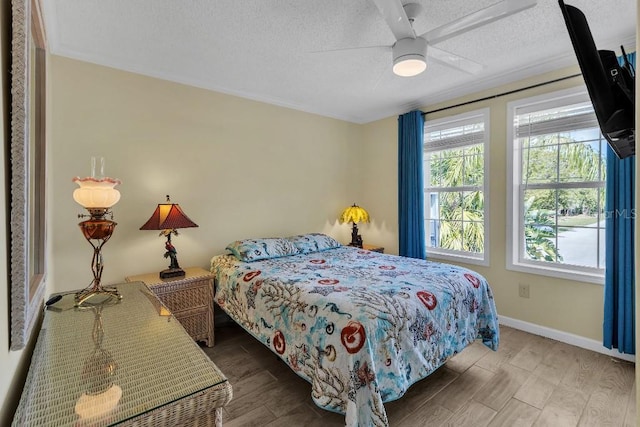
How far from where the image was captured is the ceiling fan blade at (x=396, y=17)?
5.14ft

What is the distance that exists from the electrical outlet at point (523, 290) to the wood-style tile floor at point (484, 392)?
18.9 inches

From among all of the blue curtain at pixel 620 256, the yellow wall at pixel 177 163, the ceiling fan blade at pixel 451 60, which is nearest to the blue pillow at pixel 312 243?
the yellow wall at pixel 177 163

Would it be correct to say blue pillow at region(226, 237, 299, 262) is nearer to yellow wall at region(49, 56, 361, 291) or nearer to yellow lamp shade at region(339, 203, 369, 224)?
yellow wall at region(49, 56, 361, 291)

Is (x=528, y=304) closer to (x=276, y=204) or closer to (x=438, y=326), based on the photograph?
(x=438, y=326)

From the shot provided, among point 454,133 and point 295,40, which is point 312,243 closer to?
point 295,40

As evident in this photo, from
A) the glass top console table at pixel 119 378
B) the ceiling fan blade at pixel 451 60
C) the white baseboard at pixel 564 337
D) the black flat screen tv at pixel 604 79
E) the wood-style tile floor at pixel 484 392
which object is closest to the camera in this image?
the glass top console table at pixel 119 378

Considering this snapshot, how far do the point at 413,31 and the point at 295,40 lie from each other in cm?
88

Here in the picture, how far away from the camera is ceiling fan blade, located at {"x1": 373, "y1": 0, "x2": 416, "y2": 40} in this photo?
1.57m

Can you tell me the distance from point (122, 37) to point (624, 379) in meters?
4.32

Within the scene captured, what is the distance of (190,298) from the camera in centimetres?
253

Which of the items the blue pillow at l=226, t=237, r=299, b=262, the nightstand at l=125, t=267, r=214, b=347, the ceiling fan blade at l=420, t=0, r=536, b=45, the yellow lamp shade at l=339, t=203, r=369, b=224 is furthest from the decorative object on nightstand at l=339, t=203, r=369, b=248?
the ceiling fan blade at l=420, t=0, r=536, b=45

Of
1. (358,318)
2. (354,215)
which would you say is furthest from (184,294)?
(354,215)

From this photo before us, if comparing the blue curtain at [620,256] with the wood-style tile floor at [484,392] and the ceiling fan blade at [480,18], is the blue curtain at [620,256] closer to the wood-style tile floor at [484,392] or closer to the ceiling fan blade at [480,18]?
the wood-style tile floor at [484,392]

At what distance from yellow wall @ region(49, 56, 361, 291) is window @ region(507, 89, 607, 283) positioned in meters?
2.19
